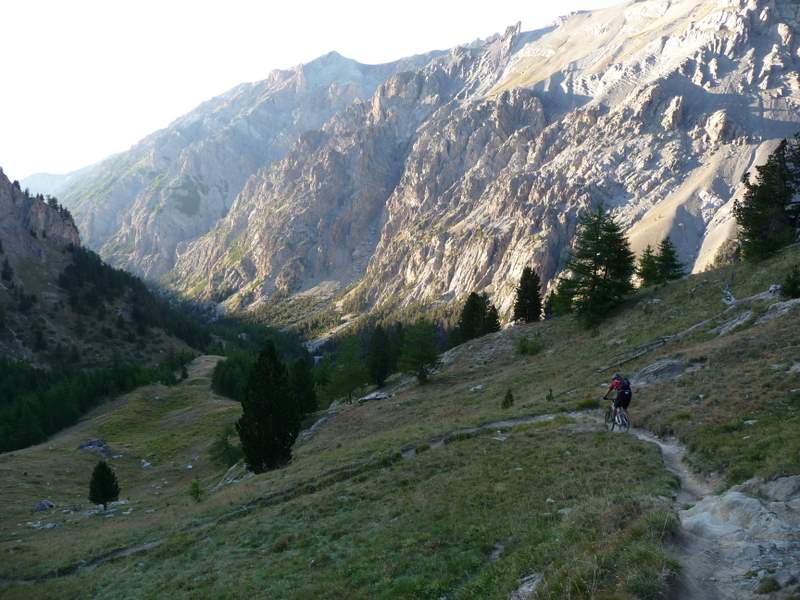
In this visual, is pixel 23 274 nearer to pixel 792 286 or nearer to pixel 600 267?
pixel 600 267

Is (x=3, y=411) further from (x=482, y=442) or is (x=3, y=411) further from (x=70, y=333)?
(x=482, y=442)

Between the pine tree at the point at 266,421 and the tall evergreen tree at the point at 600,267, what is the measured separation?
3076 centimetres

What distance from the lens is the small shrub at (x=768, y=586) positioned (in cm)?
779

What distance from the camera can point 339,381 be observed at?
69.7 meters

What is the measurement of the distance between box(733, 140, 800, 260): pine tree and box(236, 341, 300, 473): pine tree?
1720 inches

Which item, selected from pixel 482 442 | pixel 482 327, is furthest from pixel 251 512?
pixel 482 327

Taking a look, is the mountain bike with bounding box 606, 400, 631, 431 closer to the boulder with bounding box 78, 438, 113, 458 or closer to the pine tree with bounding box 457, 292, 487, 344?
the pine tree with bounding box 457, 292, 487, 344

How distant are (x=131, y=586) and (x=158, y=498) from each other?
1318 inches

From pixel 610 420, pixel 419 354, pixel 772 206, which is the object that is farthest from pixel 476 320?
pixel 610 420

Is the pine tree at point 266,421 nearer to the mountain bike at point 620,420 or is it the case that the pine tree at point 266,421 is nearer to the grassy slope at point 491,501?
the grassy slope at point 491,501

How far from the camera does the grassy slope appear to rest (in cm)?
1129

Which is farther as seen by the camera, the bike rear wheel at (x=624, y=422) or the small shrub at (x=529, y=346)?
the small shrub at (x=529, y=346)

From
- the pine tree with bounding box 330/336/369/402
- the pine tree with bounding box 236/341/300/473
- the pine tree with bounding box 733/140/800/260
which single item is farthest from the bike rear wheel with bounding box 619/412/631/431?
the pine tree with bounding box 330/336/369/402

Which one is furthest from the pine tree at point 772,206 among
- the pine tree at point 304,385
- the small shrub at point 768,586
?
the pine tree at point 304,385
